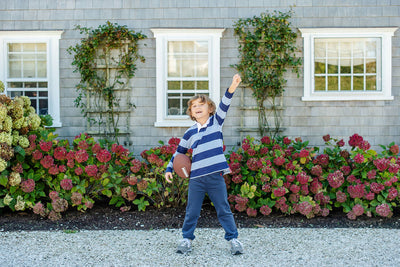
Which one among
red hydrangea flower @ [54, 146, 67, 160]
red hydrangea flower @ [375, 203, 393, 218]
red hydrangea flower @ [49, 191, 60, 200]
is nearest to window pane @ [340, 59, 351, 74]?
red hydrangea flower @ [375, 203, 393, 218]

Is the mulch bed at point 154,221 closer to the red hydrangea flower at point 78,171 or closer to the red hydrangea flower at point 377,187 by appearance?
the red hydrangea flower at point 377,187

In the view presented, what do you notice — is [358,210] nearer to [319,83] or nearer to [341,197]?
[341,197]

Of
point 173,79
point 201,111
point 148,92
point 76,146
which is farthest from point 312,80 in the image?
point 76,146

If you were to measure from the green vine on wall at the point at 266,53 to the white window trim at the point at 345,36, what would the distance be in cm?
21

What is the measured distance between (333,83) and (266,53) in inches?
48.2

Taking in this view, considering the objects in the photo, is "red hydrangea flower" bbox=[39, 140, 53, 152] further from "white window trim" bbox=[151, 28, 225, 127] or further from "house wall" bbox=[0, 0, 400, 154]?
"white window trim" bbox=[151, 28, 225, 127]

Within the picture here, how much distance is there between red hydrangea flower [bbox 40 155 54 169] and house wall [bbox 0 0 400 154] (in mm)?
1526

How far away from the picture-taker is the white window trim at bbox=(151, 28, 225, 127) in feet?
21.1

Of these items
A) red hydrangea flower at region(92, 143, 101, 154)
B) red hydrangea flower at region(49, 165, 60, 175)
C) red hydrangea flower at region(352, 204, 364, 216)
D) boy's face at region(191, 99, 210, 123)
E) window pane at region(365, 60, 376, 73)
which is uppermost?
window pane at region(365, 60, 376, 73)

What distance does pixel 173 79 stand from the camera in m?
6.59

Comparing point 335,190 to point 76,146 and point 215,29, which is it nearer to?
point 215,29

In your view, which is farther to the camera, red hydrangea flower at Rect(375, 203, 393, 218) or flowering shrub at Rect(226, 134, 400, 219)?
A: flowering shrub at Rect(226, 134, 400, 219)

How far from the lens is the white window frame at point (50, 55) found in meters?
6.48

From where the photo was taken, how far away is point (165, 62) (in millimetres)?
6523
